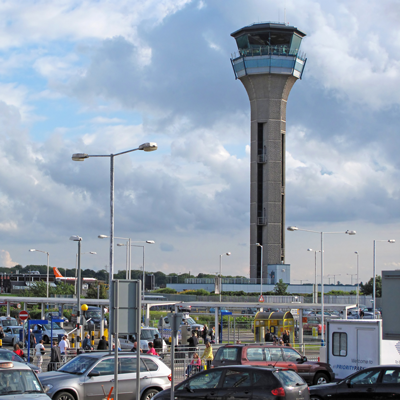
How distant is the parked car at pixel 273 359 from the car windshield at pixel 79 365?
4.90 metres

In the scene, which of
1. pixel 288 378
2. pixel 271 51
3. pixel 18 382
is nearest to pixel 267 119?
Result: pixel 271 51

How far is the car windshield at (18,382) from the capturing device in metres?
11.7

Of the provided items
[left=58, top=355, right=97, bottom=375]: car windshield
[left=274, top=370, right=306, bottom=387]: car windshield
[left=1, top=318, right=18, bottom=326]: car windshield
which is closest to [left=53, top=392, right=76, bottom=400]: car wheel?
[left=58, top=355, right=97, bottom=375]: car windshield

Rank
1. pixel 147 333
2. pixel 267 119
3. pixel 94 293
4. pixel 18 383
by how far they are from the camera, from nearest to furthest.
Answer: pixel 18 383 → pixel 147 333 → pixel 94 293 → pixel 267 119

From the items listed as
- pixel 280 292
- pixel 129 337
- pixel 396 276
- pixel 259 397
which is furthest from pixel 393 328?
pixel 280 292

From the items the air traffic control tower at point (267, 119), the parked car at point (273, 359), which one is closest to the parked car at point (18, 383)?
the parked car at point (273, 359)

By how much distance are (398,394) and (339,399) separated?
151 centimetres

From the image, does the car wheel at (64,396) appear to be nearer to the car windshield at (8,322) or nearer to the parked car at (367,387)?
the parked car at (367,387)

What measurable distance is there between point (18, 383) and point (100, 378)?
4.07m

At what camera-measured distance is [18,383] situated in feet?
39.0

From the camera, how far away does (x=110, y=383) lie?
51.7 feet

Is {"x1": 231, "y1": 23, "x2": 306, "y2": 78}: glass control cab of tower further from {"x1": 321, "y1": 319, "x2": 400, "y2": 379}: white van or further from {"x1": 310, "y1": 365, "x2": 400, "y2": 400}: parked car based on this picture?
{"x1": 310, "y1": 365, "x2": 400, "y2": 400}: parked car

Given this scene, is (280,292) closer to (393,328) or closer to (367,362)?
(367,362)

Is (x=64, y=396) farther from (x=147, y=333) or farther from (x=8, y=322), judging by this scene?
(x=8, y=322)
